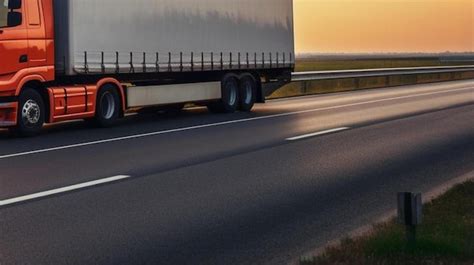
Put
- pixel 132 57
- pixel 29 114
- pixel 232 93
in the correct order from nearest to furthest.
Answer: pixel 29 114 → pixel 132 57 → pixel 232 93

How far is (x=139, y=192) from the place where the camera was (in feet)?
31.1

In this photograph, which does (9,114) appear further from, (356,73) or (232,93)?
(356,73)

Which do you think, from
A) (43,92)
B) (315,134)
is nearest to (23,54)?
(43,92)

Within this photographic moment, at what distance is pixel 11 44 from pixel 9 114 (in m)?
1.31

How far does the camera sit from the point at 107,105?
18297mm

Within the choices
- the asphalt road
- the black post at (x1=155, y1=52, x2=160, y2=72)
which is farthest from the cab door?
the black post at (x1=155, y1=52, x2=160, y2=72)

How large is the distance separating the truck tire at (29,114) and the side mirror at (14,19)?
128cm

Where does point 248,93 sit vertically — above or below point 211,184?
above

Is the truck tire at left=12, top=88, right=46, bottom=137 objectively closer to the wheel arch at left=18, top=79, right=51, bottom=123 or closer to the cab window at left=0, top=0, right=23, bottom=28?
the wheel arch at left=18, top=79, right=51, bottom=123

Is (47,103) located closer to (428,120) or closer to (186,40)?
(186,40)

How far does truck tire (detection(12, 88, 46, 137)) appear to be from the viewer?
51.9ft

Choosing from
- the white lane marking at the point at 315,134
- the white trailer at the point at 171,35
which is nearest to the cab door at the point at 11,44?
the white trailer at the point at 171,35

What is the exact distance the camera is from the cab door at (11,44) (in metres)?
15.5

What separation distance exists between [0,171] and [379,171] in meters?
5.06
